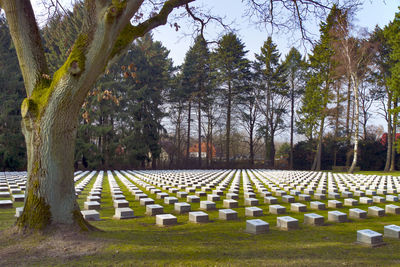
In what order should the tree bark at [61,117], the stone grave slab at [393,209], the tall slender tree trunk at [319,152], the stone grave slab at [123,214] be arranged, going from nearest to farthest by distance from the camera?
the tree bark at [61,117] → the stone grave slab at [123,214] → the stone grave slab at [393,209] → the tall slender tree trunk at [319,152]

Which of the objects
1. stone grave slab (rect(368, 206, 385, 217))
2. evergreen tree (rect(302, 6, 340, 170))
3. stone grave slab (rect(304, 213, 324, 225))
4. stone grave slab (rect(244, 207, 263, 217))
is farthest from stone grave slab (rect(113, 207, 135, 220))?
evergreen tree (rect(302, 6, 340, 170))

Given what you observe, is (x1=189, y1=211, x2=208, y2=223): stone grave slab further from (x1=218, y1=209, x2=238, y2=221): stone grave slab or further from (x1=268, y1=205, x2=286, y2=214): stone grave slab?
(x1=268, y1=205, x2=286, y2=214): stone grave slab

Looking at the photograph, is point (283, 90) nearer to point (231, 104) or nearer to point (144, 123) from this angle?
point (231, 104)

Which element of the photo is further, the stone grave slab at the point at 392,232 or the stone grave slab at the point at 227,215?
the stone grave slab at the point at 227,215

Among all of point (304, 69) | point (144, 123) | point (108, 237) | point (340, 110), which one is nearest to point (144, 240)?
point (108, 237)

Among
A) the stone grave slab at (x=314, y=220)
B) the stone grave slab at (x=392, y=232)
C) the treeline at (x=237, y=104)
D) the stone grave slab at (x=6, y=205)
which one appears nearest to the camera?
the stone grave slab at (x=392, y=232)

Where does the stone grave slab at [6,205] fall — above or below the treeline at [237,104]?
below

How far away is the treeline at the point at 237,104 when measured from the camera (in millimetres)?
22141

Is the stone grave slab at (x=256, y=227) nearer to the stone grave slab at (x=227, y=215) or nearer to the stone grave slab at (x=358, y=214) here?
the stone grave slab at (x=227, y=215)

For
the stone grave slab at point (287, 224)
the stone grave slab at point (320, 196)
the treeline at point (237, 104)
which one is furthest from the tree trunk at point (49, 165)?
the treeline at point (237, 104)

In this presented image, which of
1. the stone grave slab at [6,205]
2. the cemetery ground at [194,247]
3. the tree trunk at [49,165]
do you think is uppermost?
the tree trunk at [49,165]

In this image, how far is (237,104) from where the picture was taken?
32.2 m

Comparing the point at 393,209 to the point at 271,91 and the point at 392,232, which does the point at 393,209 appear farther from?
the point at 271,91

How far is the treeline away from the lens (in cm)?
2214
